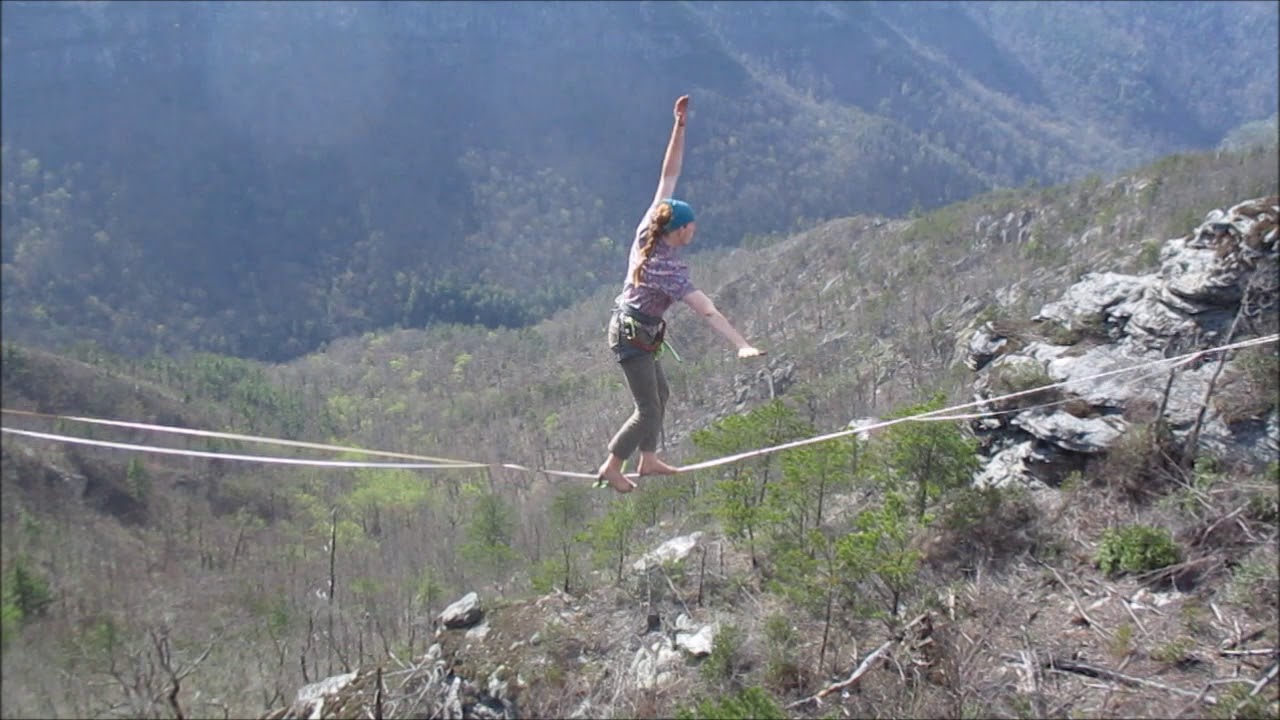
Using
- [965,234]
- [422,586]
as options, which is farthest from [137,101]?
[422,586]

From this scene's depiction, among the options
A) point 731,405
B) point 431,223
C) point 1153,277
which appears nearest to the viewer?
point 1153,277

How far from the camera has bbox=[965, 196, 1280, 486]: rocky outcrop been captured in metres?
13.1

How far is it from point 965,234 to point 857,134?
370 feet

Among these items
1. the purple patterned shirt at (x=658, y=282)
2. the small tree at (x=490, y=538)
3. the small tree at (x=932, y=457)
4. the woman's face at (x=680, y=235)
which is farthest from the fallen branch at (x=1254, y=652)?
the small tree at (x=490, y=538)

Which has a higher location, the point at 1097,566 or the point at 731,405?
the point at 1097,566

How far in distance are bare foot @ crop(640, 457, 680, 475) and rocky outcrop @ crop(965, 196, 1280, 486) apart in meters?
6.88

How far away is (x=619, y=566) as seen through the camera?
19.3 m

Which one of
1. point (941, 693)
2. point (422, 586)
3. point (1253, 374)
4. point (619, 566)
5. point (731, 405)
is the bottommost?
point (731, 405)

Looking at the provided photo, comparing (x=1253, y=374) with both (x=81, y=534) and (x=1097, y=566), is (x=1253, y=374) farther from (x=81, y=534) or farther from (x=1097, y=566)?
(x=81, y=534)

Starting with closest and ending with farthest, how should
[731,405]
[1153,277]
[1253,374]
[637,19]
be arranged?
[1253,374] → [1153,277] → [731,405] → [637,19]

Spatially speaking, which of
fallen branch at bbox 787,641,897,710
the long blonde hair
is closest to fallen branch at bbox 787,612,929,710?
fallen branch at bbox 787,641,897,710

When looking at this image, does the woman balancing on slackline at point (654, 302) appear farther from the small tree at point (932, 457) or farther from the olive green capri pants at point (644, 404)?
the small tree at point (932, 457)

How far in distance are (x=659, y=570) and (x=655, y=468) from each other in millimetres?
9908

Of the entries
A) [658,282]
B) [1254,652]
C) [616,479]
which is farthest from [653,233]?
[1254,652]
